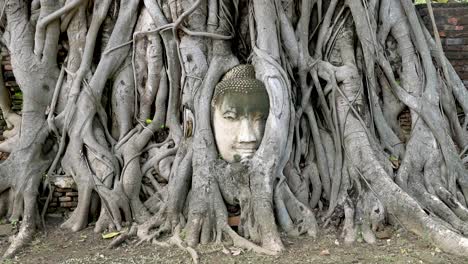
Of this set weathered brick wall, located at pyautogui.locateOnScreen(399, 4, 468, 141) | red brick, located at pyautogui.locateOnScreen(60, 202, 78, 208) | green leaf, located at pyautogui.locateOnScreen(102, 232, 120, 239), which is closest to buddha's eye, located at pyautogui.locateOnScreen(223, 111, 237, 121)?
green leaf, located at pyautogui.locateOnScreen(102, 232, 120, 239)

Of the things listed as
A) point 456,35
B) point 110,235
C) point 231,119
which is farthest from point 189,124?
point 456,35

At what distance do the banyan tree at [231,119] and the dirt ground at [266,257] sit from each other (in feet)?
0.32

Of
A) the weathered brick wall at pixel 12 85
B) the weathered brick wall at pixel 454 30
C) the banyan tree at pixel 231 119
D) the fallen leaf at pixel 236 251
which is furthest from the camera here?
the weathered brick wall at pixel 454 30

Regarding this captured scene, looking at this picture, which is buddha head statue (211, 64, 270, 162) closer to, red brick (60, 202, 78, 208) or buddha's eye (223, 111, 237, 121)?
buddha's eye (223, 111, 237, 121)

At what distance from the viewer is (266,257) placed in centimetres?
283

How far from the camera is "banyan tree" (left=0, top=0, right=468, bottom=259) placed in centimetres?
324

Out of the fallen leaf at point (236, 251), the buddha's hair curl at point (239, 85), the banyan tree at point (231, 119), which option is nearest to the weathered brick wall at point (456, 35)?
the banyan tree at point (231, 119)

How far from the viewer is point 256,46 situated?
359 cm

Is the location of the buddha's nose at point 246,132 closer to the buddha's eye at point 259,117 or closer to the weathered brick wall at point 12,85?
the buddha's eye at point 259,117

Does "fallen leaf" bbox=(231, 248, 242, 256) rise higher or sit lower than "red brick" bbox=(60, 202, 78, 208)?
lower

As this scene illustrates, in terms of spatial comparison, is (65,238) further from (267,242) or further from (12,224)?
(267,242)

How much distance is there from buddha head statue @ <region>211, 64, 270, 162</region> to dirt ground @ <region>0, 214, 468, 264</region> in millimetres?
731

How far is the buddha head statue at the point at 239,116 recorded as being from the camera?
331cm

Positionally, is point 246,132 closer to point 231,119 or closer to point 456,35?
point 231,119
